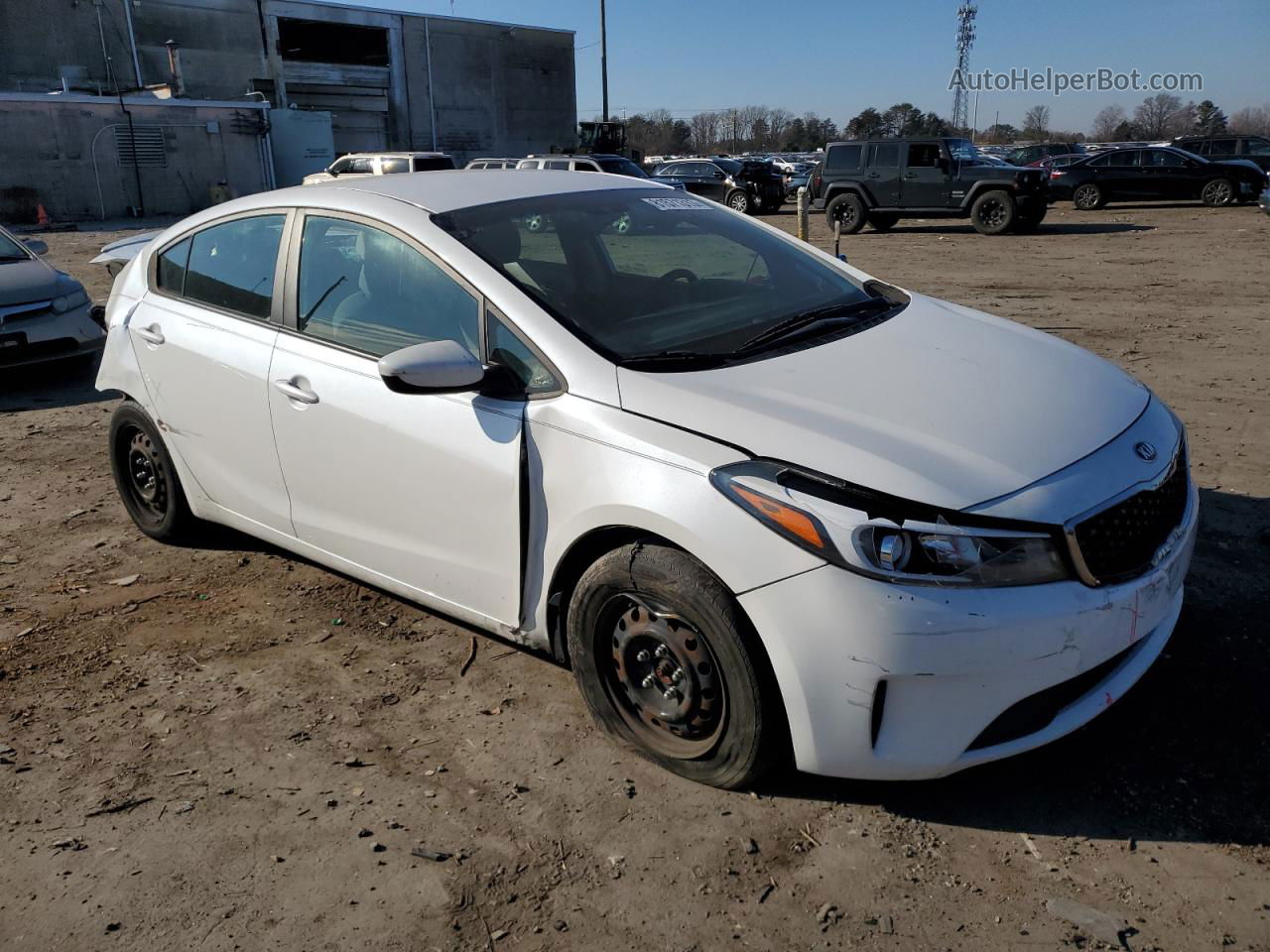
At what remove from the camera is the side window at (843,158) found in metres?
20.8

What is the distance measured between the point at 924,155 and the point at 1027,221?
243 centimetres

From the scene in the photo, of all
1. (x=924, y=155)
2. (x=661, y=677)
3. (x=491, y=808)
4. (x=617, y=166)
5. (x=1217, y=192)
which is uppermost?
(x=924, y=155)

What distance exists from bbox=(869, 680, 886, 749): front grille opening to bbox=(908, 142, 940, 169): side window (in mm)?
19461

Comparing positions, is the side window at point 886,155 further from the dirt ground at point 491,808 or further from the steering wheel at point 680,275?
the steering wheel at point 680,275

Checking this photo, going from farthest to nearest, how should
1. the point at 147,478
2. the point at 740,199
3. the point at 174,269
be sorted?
the point at 740,199, the point at 147,478, the point at 174,269

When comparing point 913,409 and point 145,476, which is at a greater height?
point 913,409

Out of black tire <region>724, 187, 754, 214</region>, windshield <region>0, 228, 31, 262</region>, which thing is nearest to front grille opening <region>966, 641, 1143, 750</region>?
windshield <region>0, 228, 31, 262</region>

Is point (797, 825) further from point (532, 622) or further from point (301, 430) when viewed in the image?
point (301, 430)

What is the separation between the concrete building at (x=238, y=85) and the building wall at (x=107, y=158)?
41mm

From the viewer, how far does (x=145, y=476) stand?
477 centimetres

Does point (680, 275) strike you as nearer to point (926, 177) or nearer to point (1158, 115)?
point (926, 177)

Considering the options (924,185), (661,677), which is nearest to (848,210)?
(924,185)

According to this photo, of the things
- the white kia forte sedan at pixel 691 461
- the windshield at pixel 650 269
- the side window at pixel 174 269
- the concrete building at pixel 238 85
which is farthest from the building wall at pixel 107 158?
the windshield at pixel 650 269

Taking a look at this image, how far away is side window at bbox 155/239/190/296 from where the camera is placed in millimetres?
4371
